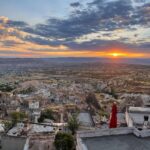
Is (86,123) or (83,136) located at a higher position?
(83,136)

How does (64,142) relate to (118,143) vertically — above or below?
below

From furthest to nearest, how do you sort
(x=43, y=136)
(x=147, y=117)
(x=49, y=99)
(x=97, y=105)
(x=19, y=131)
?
1. (x=49, y=99)
2. (x=97, y=105)
3. (x=19, y=131)
4. (x=43, y=136)
5. (x=147, y=117)

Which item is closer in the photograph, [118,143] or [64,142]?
[118,143]

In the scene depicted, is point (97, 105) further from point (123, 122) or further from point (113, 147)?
point (113, 147)

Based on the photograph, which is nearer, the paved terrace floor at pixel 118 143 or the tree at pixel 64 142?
the paved terrace floor at pixel 118 143

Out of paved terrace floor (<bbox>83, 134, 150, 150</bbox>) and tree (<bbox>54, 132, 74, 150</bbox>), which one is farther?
tree (<bbox>54, 132, 74, 150</bbox>)

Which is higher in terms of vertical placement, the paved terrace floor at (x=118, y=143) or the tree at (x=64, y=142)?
the paved terrace floor at (x=118, y=143)

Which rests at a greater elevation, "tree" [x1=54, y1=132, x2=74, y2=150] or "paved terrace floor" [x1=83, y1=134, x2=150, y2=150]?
"paved terrace floor" [x1=83, y1=134, x2=150, y2=150]

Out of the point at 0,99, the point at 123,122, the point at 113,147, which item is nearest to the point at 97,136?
the point at 113,147
